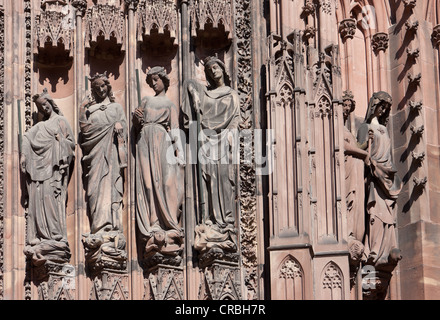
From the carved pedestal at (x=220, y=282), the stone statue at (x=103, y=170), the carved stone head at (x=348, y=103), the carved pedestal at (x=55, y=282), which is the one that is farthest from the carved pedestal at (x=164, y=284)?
the carved stone head at (x=348, y=103)

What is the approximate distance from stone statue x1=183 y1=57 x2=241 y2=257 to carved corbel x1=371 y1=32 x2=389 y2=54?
2437 mm

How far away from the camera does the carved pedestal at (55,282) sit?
64.0ft

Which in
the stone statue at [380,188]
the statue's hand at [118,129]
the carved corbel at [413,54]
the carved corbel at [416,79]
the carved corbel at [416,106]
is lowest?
the stone statue at [380,188]

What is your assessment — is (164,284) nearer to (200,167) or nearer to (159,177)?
(159,177)

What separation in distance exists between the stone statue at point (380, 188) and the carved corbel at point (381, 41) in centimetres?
87

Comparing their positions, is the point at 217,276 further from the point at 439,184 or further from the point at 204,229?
the point at 439,184

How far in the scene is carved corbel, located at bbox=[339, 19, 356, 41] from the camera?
21844mm

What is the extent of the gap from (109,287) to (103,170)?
137 cm

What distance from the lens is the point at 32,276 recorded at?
1969 centimetres

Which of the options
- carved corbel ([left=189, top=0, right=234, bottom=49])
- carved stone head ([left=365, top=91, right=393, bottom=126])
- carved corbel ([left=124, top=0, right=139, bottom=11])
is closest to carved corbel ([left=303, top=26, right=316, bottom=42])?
carved corbel ([left=189, top=0, right=234, bottom=49])

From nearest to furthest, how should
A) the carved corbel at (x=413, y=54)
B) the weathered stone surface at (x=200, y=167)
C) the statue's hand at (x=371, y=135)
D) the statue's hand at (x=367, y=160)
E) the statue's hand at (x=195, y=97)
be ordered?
the weathered stone surface at (x=200, y=167) → the statue's hand at (x=195, y=97) → the statue's hand at (x=367, y=160) → the statue's hand at (x=371, y=135) → the carved corbel at (x=413, y=54)

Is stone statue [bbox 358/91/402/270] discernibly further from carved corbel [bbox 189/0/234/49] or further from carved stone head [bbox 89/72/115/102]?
carved stone head [bbox 89/72/115/102]

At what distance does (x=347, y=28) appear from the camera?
71.7ft

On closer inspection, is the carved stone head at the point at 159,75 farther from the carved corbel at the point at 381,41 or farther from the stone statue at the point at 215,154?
the carved corbel at the point at 381,41
